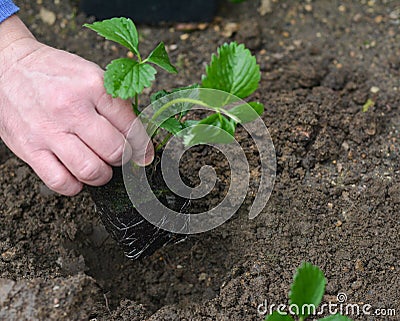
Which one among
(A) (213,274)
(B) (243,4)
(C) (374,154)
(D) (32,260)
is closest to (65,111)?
(D) (32,260)

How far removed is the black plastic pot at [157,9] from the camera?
2.10 meters

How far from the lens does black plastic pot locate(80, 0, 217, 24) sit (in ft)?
6.89

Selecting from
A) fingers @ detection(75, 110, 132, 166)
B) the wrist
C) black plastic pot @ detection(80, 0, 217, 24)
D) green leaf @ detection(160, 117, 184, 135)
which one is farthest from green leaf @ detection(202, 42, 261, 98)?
black plastic pot @ detection(80, 0, 217, 24)

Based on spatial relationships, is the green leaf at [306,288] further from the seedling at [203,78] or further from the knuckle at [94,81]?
the knuckle at [94,81]

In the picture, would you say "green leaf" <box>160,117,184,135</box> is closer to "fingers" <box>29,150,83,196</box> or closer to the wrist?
"fingers" <box>29,150,83,196</box>

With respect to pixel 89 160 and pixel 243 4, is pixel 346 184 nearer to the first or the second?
pixel 89 160

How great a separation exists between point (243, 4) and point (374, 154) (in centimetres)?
82

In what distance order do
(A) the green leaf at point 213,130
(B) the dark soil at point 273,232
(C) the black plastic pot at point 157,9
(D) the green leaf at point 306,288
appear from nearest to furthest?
(D) the green leaf at point 306,288, (A) the green leaf at point 213,130, (B) the dark soil at point 273,232, (C) the black plastic pot at point 157,9

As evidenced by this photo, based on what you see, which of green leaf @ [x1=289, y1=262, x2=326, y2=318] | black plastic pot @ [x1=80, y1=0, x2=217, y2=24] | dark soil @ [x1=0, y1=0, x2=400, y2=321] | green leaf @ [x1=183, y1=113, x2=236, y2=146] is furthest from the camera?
black plastic pot @ [x1=80, y1=0, x2=217, y2=24]

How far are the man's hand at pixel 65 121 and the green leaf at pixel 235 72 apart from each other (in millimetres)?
194

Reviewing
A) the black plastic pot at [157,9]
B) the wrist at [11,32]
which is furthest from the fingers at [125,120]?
the black plastic pot at [157,9]

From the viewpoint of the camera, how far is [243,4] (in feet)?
7.14

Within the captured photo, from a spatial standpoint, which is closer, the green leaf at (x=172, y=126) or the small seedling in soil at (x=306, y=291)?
the small seedling in soil at (x=306, y=291)

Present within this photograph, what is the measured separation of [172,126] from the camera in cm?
A: 124
